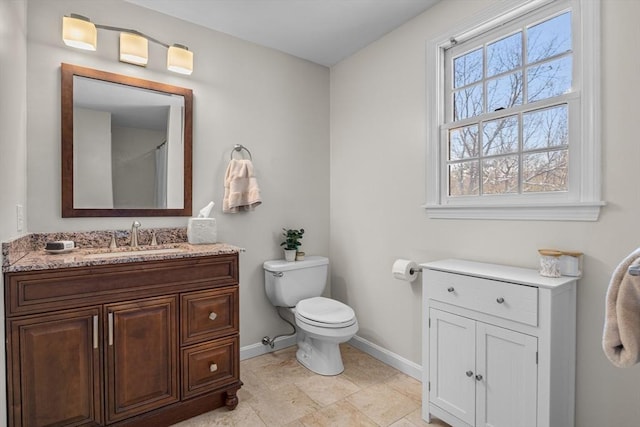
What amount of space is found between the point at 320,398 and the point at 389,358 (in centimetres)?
67

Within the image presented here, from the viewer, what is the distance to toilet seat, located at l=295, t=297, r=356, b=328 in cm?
216

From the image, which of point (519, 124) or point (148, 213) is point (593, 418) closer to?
point (519, 124)

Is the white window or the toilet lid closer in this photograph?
the white window

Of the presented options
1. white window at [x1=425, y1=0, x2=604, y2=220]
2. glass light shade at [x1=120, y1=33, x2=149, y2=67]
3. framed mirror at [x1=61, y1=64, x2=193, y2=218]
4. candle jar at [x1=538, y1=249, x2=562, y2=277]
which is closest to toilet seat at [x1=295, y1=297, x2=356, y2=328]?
white window at [x1=425, y1=0, x2=604, y2=220]

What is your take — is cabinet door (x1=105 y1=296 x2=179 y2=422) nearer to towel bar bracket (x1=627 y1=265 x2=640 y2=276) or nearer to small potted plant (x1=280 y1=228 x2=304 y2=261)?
small potted plant (x1=280 y1=228 x2=304 y2=261)

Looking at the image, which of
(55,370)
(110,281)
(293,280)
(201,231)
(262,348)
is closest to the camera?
(55,370)

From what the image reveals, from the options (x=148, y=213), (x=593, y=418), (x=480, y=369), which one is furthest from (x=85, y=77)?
(x=593, y=418)

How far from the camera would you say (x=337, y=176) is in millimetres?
2971

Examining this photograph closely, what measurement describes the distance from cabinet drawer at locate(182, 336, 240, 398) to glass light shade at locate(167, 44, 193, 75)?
1.77 metres

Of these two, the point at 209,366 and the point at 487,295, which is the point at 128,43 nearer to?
the point at 209,366

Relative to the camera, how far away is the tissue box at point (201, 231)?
215cm

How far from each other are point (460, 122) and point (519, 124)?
34 cm

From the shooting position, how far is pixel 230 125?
2.49m

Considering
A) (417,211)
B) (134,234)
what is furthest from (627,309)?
(134,234)
